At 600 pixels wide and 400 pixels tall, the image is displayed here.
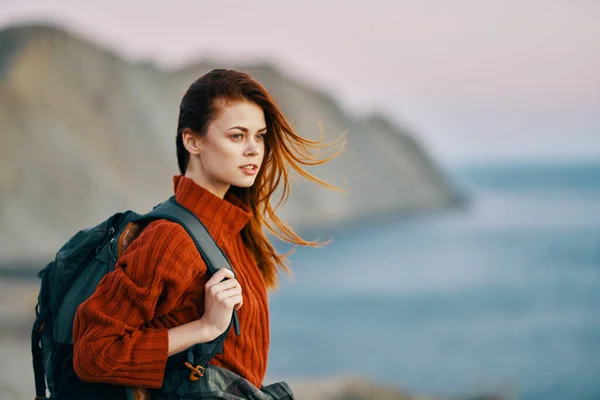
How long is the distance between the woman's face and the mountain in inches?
582

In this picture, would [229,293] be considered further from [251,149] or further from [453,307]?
[453,307]

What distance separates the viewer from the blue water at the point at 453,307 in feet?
55.3

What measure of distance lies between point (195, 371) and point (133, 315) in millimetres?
205

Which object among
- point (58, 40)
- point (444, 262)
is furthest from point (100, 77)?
point (444, 262)

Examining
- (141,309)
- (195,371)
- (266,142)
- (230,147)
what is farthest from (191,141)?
(195,371)

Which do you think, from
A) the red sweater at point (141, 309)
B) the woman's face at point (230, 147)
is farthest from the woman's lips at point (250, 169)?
the red sweater at point (141, 309)

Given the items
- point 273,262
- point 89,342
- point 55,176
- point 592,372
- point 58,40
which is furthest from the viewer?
point 58,40

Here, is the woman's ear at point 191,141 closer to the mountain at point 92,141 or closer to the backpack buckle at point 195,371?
the backpack buckle at point 195,371

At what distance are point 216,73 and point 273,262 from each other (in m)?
0.61

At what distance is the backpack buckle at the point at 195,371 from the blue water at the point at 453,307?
397 inches

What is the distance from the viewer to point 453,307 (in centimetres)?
2291

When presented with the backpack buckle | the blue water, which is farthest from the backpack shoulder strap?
the blue water

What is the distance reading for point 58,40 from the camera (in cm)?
2345

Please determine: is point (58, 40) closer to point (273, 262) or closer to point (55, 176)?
point (55, 176)
